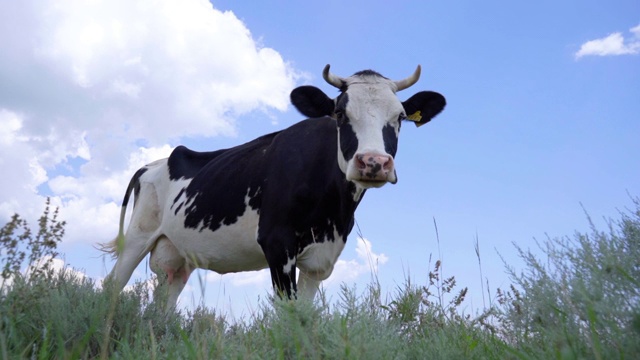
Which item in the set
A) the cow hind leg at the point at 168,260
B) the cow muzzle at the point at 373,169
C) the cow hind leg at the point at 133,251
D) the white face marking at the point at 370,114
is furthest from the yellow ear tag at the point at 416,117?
the cow hind leg at the point at 133,251

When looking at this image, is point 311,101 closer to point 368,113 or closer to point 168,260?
point 368,113

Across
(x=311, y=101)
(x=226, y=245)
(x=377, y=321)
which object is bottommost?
(x=377, y=321)

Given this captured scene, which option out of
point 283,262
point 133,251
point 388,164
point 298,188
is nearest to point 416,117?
point 298,188

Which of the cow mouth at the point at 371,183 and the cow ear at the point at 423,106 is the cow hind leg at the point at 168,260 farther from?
the cow mouth at the point at 371,183

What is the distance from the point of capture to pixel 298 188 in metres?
6.46

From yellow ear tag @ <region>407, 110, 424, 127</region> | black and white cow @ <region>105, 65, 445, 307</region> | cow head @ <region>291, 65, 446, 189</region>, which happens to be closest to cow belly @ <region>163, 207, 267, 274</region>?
black and white cow @ <region>105, 65, 445, 307</region>

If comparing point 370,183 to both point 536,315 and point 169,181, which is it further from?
point 169,181

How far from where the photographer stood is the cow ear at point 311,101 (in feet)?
22.0

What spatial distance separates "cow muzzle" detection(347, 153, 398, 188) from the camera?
5309mm

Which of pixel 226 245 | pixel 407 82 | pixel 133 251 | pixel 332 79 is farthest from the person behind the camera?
pixel 133 251

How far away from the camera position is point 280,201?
6.53m

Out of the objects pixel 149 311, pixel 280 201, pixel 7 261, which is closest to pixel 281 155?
pixel 280 201

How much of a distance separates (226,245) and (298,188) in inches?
58.2

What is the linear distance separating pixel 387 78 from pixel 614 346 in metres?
4.58
